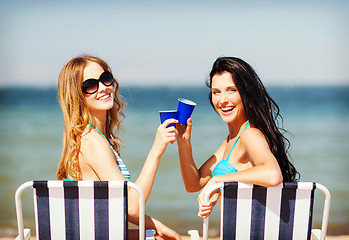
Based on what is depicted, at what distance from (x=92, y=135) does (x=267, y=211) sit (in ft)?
3.57

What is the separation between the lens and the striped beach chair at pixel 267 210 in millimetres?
2096

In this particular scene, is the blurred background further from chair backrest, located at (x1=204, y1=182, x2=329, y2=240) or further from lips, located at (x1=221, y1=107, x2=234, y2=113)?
chair backrest, located at (x1=204, y1=182, x2=329, y2=240)

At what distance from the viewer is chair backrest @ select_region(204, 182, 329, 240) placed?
2098 mm

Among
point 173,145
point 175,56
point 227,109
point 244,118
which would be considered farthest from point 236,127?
point 175,56

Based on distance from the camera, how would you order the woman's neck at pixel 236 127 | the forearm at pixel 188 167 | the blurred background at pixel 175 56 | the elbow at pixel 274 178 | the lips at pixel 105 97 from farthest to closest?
1. the blurred background at pixel 175 56
2. the forearm at pixel 188 167
3. the woman's neck at pixel 236 127
4. the lips at pixel 105 97
5. the elbow at pixel 274 178

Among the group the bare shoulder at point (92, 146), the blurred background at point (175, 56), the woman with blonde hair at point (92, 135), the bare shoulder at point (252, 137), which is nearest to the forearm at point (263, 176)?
the bare shoulder at point (252, 137)

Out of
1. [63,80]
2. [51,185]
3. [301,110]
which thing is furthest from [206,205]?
[301,110]

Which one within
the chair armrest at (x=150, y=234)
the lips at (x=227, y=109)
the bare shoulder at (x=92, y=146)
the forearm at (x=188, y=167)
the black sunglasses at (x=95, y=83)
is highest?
the black sunglasses at (x=95, y=83)

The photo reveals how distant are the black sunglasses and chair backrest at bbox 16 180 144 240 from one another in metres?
0.64

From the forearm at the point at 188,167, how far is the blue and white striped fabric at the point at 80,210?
2.45 feet

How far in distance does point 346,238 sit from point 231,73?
12.7 feet

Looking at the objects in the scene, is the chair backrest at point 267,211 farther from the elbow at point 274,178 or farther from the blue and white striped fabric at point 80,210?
the blue and white striped fabric at point 80,210

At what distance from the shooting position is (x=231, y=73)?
2471 mm

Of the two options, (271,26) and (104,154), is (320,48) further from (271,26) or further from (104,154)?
(104,154)
